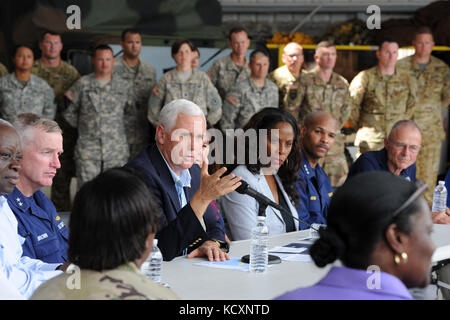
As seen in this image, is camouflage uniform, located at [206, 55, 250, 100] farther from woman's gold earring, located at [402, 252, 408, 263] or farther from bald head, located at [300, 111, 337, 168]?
woman's gold earring, located at [402, 252, 408, 263]

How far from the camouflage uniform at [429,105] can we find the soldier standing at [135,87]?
2778 mm

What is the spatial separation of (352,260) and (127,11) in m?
6.38

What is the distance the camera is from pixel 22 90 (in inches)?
231

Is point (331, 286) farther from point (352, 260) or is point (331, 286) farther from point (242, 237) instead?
point (242, 237)

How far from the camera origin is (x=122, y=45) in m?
6.40

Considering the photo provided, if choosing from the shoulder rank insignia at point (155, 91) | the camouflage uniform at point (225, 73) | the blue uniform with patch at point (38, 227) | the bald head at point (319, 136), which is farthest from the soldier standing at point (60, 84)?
the blue uniform with patch at point (38, 227)

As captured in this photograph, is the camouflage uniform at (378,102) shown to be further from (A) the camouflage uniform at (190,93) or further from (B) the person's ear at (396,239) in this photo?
(B) the person's ear at (396,239)

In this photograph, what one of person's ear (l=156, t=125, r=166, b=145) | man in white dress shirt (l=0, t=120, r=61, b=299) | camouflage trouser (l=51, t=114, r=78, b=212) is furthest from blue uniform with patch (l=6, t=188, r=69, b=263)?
camouflage trouser (l=51, t=114, r=78, b=212)

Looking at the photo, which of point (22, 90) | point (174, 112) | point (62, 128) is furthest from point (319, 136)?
point (62, 128)

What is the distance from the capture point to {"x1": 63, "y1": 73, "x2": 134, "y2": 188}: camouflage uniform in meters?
6.08

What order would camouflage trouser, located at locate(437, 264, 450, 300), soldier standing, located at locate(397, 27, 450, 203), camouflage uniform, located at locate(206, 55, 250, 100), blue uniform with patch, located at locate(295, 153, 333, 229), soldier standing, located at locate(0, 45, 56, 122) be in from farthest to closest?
soldier standing, located at locate(397, 27, 450, 203) → camouflage uniform, located at locate(206, 55, 250, 100) → soldier standing, located at locate(0, 45, 56, 122) → blue uniform with patch, located at locate(295, 153, 333, 229) → camouflage trouser, located at locate(437, 264, 450, 300)

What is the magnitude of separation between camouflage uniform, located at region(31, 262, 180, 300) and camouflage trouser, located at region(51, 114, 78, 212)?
4.92m

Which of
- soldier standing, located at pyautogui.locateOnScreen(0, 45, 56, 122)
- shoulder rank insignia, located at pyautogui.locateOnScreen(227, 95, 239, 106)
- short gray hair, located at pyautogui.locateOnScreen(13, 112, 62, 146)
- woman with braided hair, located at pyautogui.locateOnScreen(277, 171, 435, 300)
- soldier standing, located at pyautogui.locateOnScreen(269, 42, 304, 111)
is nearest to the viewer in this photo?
woman with braided hair, located at pyautogui.locateOnScreen(277, 171, 435, 300)
